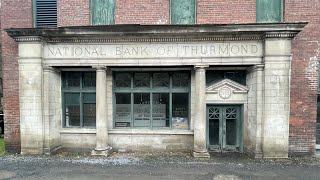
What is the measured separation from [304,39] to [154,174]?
24.7ft

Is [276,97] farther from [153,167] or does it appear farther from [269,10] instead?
[153,167]

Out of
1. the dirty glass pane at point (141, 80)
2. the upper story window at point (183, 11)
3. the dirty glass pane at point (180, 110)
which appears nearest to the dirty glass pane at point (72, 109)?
the dirty glass pane at point (141, 80)

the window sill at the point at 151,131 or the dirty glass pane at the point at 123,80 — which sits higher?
the dirty glass pane at the point at 123,80

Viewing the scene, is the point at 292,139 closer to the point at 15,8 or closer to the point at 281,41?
the point at 281,41

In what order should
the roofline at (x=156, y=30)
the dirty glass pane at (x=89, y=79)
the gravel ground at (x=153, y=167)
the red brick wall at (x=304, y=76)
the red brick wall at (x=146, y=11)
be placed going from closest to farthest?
the gravel ground at (x=153, y=167) < the roofline at (x=156, y=30) < the red brick wall at (x=304, y=76) < the red brick wall at (x=146, y=11) < the dirty glass pane at (x=89, y=79)

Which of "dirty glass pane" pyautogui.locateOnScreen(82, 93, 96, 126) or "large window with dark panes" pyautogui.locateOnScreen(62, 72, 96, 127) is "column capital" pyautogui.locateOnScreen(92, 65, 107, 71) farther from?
"dirty glass pane" pyautogui.locateOnScreen(82, 93, 96, 126)

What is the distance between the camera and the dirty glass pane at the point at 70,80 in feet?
32.0

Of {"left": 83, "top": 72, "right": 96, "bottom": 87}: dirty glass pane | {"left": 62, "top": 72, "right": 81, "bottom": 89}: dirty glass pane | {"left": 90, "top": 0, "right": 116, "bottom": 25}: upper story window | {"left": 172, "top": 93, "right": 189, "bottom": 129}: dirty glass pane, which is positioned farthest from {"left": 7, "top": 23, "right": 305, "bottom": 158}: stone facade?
{"left": 90, "top": 0, "right": 116, "bottom": 25}: upper story window

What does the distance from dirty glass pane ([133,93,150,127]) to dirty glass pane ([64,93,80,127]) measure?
2.45 metres

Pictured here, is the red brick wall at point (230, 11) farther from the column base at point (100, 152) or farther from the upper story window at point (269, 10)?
the column base at point (100, 152)

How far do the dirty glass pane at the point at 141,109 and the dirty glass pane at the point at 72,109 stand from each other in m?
2.45

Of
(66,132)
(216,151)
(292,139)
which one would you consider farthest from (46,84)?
(292,139)

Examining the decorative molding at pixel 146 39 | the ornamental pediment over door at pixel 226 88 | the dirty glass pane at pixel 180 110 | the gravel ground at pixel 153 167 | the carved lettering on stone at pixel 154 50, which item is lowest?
the gravel ground at pixel 153 167

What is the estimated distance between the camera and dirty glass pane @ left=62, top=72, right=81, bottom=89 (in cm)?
975
